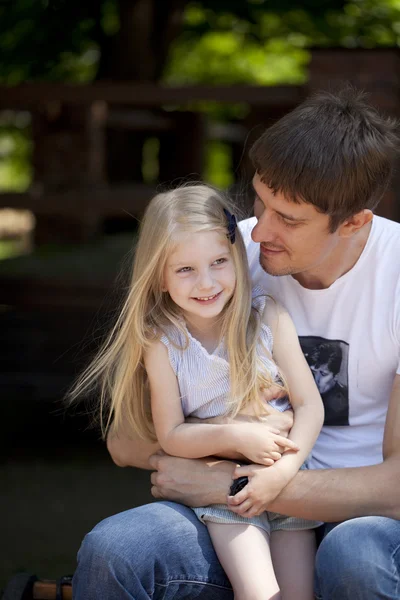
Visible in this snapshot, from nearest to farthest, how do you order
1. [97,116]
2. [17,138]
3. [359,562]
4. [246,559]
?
[359,562], [246,559], [97,116], [17,138]

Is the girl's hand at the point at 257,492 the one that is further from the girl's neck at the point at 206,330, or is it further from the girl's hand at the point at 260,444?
the girl's neck at the point at 206,330

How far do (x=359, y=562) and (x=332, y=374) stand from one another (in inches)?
22.3

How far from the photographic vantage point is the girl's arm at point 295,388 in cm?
228

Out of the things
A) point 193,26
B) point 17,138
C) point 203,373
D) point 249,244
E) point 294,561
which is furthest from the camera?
point 17,138

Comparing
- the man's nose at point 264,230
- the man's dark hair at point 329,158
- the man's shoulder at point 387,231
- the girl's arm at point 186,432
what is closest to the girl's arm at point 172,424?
the girl's arm at point 186,432

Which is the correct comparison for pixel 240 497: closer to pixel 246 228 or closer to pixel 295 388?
pixel 295 388

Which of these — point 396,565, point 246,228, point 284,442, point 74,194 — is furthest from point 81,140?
point 396,565

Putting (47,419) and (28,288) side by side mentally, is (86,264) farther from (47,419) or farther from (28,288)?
(47,419)

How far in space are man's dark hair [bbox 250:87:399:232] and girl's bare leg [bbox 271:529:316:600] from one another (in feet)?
2.60

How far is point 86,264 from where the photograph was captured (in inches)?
214

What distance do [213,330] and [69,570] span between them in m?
1.65

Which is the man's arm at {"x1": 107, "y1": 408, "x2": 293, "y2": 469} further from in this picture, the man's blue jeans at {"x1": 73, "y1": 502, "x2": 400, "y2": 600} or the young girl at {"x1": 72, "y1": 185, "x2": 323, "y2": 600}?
the man's blue jeans at {"x1": 73, "y1": 502, "x2": 400, "y2": 600}

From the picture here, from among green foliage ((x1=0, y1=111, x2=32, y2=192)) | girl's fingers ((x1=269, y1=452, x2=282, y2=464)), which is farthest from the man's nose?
green foliage ((x1=0, y1=111, x2=32, y2=192))

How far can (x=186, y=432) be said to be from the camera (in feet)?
7.57
